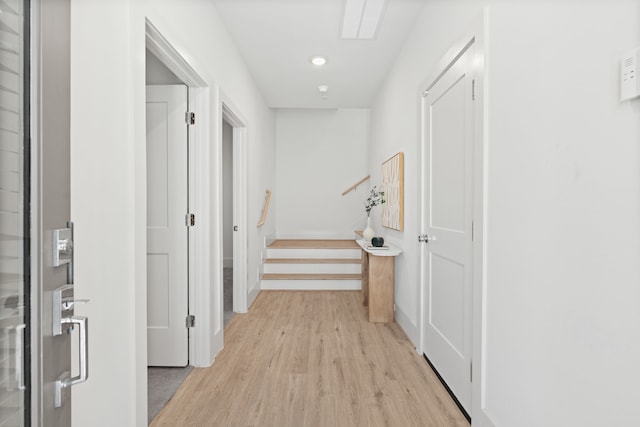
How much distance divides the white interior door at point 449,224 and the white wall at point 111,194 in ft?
5.27

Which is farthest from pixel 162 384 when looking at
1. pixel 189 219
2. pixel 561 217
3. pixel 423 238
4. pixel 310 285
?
pixel 310 285

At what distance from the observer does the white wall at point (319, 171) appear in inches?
251

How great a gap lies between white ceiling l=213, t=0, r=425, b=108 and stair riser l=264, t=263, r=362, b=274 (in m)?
2.26

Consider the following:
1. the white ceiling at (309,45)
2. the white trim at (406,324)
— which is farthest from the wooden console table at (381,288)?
the white ceiling at (309,45)

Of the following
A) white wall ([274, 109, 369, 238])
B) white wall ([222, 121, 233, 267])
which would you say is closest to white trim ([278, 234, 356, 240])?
white wall ([274, 109, 369, 238])

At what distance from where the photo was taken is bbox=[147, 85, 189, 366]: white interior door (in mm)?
2365

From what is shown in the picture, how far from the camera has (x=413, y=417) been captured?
5.96 feet

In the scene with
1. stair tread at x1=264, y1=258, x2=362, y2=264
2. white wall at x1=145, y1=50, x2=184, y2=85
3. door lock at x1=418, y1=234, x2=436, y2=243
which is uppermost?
white wall at x1=145, y1=50, x2=184, y2=85

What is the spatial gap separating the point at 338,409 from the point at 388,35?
285cm

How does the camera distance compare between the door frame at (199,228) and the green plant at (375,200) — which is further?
the green plant at (375,200)

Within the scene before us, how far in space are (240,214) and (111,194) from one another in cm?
220

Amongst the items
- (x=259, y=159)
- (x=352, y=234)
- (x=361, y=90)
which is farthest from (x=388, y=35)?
(x=352, y=234)

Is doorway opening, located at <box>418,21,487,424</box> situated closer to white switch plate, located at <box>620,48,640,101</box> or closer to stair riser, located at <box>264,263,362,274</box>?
white switch plate, located at <box>620,48,640,101</box>

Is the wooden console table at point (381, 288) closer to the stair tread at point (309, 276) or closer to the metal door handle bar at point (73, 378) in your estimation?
the stair tread at point (309, 276)
